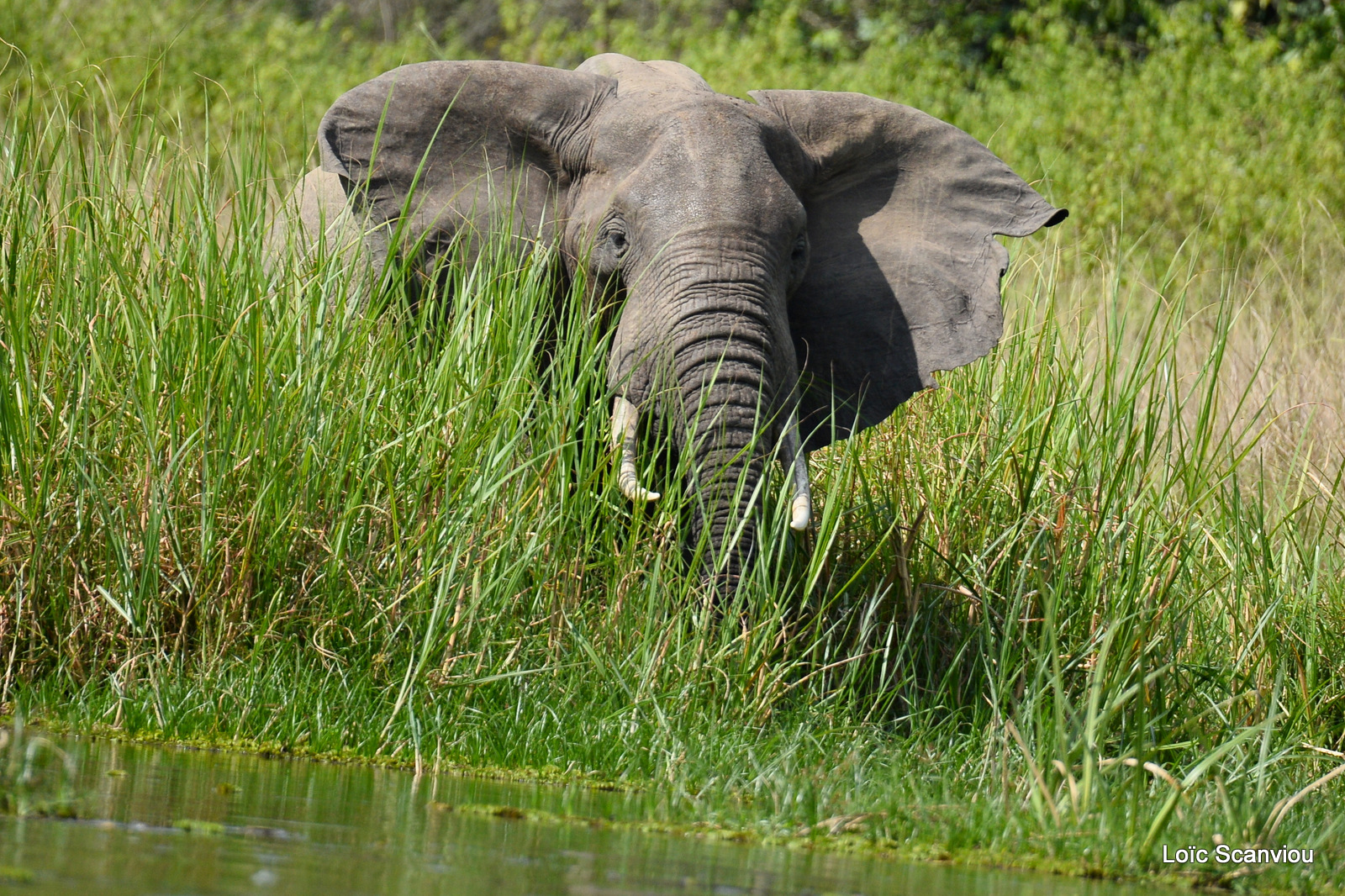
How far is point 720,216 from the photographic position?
5.11 m

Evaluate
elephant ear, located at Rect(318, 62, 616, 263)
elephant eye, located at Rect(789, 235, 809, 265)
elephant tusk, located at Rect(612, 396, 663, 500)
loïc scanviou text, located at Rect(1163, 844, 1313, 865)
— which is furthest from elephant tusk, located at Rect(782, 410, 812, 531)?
loïc scanviou text, located at Rect(1163, 844, 1313, 865)

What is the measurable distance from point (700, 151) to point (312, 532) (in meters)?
1.87

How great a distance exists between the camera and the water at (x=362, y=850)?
2227 millimetres

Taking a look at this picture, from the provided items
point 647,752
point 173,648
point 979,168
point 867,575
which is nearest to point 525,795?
point 647,752

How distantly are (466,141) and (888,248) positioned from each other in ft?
5.49

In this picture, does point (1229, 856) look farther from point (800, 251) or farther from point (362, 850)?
point (800, 251)

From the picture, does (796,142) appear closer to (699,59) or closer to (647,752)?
(647,752)

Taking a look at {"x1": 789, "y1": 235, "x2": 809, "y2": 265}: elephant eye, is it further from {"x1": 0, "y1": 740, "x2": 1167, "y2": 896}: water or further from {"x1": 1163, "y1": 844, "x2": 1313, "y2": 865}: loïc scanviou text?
{"x1": 1163, "y1": 844, "x2": 1313, "y2": 865}: loïc scanviou text

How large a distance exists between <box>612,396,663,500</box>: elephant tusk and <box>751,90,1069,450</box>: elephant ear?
40.3 inches

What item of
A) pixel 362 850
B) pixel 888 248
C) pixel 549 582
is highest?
pixel 888 248

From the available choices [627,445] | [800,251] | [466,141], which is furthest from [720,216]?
[466,141]

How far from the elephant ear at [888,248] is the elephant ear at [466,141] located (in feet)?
2.76

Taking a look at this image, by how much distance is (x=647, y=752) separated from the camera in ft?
12.6

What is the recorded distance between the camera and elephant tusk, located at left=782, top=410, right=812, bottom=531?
473 cm
